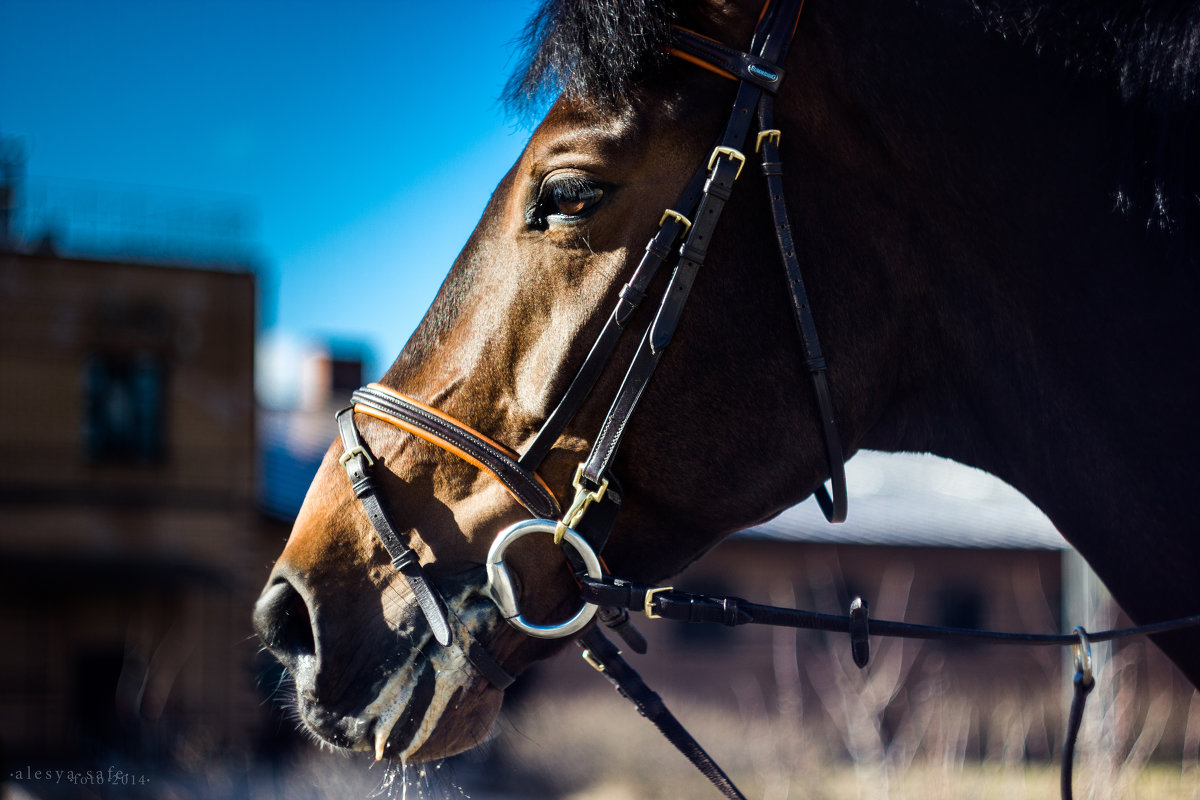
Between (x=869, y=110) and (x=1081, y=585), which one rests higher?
(x=869, y=110)

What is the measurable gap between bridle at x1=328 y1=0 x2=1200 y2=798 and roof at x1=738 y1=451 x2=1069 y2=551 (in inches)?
730

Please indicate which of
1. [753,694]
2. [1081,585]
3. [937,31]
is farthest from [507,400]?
[753,694]

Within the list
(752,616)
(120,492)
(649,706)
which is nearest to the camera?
(752,616)

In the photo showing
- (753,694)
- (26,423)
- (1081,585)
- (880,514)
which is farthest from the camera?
(880,514)

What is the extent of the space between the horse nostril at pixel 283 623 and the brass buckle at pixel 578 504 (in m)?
0.50

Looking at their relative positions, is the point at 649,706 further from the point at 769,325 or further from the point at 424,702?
the point at 769,325

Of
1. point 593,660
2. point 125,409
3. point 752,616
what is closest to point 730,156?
point 752,616

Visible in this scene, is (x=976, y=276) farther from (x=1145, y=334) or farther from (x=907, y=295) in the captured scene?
(x=1145, y=334)

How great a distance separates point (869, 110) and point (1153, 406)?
0.77 m

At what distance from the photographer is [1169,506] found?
5.80 ft

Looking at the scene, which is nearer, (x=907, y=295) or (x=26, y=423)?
(x=907, y=295)

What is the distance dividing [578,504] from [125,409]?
22874 mm

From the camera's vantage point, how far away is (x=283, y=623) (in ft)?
5.90

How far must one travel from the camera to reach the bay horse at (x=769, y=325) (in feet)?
5.77
